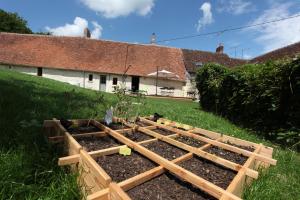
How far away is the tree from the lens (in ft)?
139

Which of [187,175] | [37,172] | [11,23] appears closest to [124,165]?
[187,175]

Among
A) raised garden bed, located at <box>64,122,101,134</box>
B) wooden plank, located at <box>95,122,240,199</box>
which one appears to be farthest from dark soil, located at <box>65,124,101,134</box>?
wooden plank, located at <box>95,122,240,199</box>

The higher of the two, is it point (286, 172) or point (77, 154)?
point (77, 154)

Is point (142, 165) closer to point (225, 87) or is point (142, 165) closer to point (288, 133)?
point (288, 133)

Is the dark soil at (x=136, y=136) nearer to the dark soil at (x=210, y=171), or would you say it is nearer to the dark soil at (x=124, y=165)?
the dark soil at (x=124, y=165)

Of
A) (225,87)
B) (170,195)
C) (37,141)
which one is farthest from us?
(225,87)

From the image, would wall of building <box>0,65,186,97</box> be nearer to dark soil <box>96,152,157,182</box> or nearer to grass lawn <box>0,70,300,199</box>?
grass lawn <box>0,70,300,199</box>

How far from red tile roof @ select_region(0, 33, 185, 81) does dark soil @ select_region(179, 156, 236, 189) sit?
2387cm

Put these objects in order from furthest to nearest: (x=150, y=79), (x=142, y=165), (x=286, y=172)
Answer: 1. (x=150, y=79)
2. (x=286, y=172)
3. (x=142, y=165)

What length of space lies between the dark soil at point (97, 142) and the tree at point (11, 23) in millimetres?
49090

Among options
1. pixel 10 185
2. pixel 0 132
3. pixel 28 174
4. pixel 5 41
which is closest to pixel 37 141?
pixel 0 132

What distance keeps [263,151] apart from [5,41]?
32.1 meters

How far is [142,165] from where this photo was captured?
2357 mm

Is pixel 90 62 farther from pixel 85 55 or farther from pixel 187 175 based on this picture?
pixel 187 175
